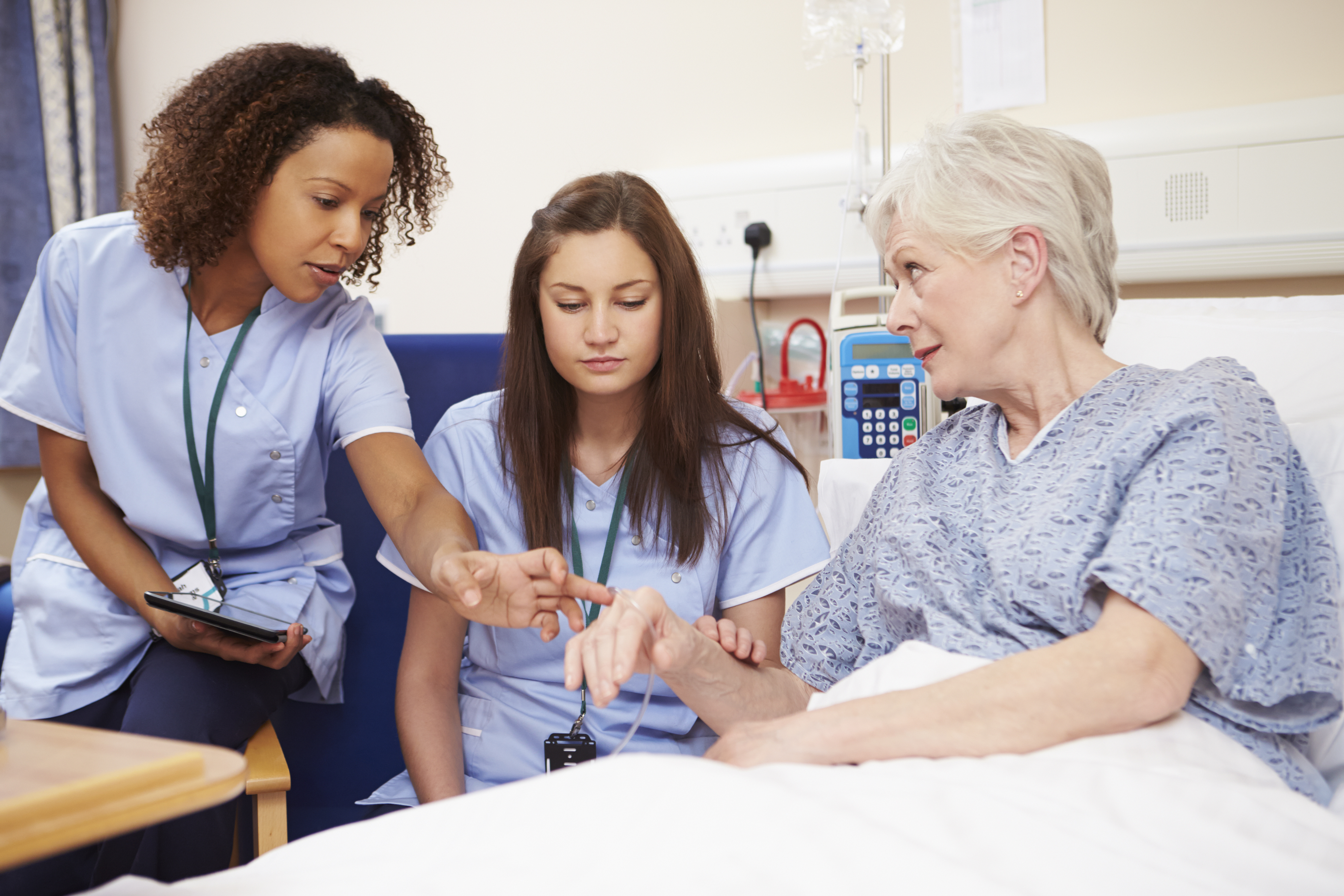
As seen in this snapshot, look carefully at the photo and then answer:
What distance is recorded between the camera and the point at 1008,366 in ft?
3.98

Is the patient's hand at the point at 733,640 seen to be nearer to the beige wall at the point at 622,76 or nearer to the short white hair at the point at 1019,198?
the short white hair at the point at 1019,198

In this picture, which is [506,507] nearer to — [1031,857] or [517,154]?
[1031,857]

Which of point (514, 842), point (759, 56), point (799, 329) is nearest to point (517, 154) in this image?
point (759, 56)

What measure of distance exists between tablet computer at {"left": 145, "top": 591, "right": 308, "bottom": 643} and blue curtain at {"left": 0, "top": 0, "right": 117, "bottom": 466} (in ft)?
7.08

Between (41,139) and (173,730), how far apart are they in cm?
258

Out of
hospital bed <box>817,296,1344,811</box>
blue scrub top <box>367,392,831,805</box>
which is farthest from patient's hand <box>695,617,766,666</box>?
hospital bed <box>817,296,1344,811</box>

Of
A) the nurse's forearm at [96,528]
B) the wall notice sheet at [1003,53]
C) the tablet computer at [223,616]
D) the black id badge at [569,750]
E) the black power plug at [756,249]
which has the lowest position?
the black id badge at [569,750]

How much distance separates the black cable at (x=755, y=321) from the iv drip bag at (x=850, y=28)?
0.49 metres

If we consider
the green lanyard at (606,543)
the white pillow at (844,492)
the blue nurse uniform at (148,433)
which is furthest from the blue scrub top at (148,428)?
the white pillow at (844,492)

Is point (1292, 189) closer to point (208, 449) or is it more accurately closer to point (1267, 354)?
point (1267, 354)

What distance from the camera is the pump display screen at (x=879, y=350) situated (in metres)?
1.98

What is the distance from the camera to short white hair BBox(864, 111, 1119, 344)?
1.17 meters

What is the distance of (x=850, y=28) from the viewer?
232 centimetres

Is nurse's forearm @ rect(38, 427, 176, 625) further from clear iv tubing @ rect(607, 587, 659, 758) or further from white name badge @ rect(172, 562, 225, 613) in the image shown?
clear iv tubing @ rect(607, 587, 659, 758)
